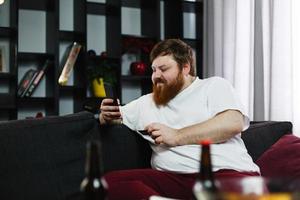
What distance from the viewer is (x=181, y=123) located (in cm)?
226

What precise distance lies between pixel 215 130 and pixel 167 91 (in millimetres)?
353

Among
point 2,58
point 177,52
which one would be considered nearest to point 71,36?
point 2,58

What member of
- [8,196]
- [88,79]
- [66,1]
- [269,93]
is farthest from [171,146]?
[66,1]

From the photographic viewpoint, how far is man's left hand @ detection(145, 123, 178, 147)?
212 centimetres

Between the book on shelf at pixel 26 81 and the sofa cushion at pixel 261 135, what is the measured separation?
1948 mm

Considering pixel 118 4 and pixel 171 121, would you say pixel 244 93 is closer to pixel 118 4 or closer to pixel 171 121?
pixel 118 4

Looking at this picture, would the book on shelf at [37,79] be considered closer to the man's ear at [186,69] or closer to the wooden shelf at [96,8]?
the wooden shelf at [96,8]

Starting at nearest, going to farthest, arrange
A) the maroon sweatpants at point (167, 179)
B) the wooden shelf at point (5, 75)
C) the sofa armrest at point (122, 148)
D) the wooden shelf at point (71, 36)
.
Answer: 1. the maroon sweatpants at point (167, 179)
2. the sofa armrest at point (122, 148)
3. the wooden shelf at point (5, 75)
4. the wooden shelf at point (71, 36)

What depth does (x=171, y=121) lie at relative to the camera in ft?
7.48

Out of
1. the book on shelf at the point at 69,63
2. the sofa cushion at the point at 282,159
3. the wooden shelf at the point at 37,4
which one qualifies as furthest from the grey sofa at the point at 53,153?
the wooden shelf at the point at 37,4

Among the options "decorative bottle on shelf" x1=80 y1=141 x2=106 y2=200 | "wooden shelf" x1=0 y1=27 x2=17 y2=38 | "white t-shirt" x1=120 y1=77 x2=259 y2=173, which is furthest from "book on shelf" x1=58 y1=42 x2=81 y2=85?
"decorative bottle on shelf" x1=80 y1=141 x2=106 y2=200

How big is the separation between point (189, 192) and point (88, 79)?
2220 mm

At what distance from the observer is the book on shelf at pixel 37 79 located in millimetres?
3920

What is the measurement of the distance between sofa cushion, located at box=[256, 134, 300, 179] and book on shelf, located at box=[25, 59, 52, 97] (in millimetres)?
2099
